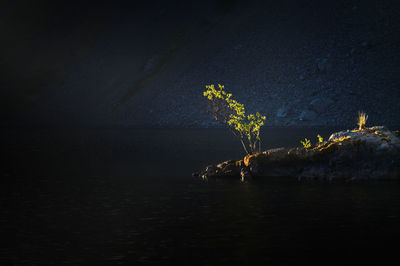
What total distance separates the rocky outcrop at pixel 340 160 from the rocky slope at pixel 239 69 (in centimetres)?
9048

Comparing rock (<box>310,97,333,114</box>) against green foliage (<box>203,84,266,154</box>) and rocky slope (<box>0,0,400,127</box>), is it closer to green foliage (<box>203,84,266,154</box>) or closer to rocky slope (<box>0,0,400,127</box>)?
rocky slope (<box>0,0,400,127</box>)

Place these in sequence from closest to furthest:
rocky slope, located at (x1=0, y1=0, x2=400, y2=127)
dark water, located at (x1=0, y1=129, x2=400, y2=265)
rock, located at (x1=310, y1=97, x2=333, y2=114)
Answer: dark water, located at (x1=0, y1=129, x2=400, y2=265) → rock, located at (x1=310, y1=97, x2=333, y2=114) → rocky slope, located at (x1=0, y1=0, x2=400, y2=127)

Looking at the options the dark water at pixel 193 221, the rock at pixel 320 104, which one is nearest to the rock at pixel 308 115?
the rock at pixel 320 104

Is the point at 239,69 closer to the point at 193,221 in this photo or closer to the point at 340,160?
the point at 340,160

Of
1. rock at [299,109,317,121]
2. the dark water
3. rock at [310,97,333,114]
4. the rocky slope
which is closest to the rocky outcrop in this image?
the dark water

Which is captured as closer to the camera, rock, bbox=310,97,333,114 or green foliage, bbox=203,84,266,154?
green foliage, bbox=203,84,266,154

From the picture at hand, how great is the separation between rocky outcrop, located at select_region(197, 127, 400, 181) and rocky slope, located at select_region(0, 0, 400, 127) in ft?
297

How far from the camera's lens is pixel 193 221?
73.0 feet

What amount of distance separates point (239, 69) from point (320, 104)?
87.2 ft

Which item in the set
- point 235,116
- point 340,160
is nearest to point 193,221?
point 340,160

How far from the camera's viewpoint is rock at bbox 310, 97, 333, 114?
426 feet

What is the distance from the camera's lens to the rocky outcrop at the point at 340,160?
34281mm

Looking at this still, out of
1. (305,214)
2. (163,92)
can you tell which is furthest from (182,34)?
(305,214)

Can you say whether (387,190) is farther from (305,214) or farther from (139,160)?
(139,160)
